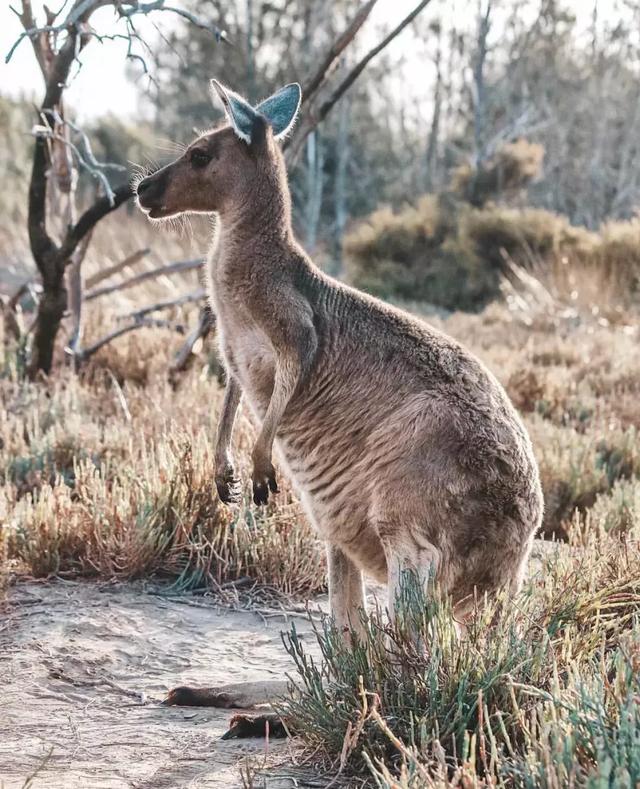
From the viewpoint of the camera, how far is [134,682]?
387 cm

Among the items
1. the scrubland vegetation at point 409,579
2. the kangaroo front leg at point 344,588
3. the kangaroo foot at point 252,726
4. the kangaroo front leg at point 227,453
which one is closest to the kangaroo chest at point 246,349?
the kangaroo front leg at point 227,453

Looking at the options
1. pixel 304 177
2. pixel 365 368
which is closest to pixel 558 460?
pixel 365 368

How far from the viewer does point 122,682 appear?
385cm

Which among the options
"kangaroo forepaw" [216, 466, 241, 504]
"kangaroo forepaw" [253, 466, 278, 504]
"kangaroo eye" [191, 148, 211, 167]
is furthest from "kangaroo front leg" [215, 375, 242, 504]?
"kangaroo eye" [191, 148, 211, 167]

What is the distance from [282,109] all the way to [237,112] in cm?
36

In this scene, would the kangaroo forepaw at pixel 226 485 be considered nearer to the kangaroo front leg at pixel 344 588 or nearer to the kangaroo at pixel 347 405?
the kangaroo at pixel 347 405

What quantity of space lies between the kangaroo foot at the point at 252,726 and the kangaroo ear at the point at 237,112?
1.92 meters

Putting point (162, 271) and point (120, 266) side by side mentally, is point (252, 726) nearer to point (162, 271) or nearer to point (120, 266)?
point (162, 271)

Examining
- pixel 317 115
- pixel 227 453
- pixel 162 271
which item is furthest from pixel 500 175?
pixel 227 453

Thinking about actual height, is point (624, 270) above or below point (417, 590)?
above

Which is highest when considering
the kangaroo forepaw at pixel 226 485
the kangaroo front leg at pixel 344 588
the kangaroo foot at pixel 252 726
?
the kangaroo forepaw at pixel 226 485

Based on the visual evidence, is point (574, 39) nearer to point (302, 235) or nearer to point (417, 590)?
point (302, 235)

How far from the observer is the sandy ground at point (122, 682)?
2.95 m

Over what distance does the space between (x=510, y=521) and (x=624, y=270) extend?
1186cm
